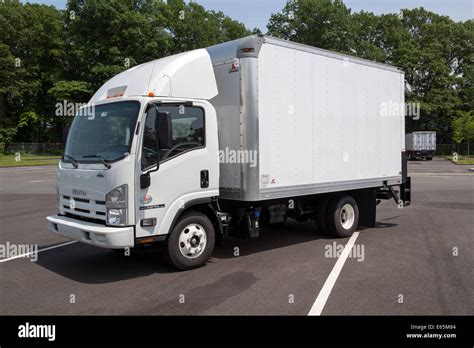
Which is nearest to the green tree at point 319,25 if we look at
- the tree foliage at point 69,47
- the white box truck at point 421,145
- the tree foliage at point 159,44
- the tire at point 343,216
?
the tree foliage at point 159,44

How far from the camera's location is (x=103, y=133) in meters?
6.45

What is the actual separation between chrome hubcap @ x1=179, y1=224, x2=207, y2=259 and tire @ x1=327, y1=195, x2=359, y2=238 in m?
3.26

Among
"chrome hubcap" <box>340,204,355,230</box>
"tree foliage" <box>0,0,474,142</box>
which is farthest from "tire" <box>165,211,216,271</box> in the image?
"tree foliage" <box>0,0,474,142</box>

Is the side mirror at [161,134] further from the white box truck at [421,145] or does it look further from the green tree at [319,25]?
the green tree at [319,25]

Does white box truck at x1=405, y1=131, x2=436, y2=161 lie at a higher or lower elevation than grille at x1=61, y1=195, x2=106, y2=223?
Answer: higher

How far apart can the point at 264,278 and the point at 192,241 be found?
122 centimetres

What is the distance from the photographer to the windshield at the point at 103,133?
614cm

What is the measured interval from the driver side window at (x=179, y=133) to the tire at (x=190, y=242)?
101 cm

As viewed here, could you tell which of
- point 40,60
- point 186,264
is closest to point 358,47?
point 40,60

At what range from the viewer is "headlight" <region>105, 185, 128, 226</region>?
5918 mm

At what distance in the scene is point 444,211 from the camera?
1257 cm
